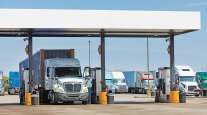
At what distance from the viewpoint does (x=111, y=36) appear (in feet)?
133

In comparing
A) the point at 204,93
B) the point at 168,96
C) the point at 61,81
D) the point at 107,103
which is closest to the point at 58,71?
the point at 61,81

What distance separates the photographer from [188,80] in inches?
2395

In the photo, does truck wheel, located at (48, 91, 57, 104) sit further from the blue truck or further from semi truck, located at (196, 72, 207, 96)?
the blue truck

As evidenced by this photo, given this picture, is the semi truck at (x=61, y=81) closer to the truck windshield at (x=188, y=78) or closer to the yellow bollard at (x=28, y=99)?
the yellow bollard at (x=28, y=99)

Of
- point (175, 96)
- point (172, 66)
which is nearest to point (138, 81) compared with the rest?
point (172, 66)

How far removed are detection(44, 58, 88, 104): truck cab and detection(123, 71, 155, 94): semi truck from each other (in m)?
40.0

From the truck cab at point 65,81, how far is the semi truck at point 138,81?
131 ft

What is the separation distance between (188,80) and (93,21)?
27.3 m

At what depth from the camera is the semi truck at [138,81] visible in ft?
257

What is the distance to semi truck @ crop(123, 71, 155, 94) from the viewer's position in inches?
3081

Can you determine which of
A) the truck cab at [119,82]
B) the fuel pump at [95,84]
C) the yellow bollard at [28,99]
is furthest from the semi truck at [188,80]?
the yellow bollard at [28,99]

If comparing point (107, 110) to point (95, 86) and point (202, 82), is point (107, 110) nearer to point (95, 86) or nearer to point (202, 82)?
point (95, 86)

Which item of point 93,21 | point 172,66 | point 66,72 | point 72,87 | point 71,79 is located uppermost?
point 93,21

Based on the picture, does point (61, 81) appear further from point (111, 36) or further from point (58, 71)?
point (111, 36)
